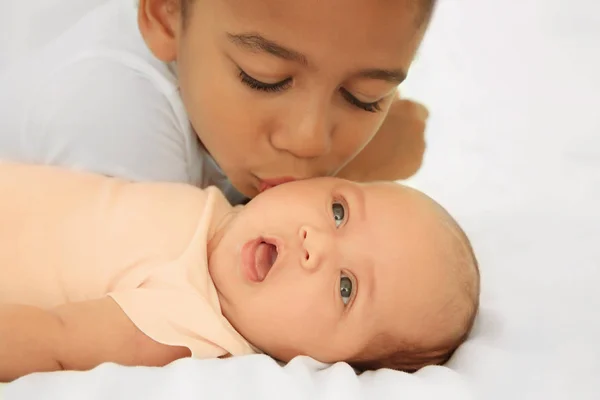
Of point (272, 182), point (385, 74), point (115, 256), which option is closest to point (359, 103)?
point (385, 74)

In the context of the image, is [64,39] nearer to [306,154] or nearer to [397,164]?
[306,154]

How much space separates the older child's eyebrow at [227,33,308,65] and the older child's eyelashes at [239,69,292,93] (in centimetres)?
4

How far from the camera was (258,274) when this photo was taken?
34.1 inches

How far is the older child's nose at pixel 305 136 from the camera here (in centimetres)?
91

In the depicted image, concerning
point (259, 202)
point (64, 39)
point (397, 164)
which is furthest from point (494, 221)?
point (64, 39)

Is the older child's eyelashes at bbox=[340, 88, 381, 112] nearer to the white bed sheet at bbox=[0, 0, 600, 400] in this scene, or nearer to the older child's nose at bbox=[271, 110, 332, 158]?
the older child's nose at bbox=[271, 110, 332, 158]

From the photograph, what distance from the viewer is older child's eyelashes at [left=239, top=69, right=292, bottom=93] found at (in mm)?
899

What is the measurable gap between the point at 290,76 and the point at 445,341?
38cm

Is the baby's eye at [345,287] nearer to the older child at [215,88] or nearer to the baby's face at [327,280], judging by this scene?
the baby's face at [327,280]

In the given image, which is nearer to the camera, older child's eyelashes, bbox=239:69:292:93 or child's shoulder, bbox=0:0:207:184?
older child's eyelashes, bbox=239:69:292:93

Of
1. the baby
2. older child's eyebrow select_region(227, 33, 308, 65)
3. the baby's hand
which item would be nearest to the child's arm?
the baby

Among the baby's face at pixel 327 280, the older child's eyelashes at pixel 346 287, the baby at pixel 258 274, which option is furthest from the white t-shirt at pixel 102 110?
the older child's eyelashes at pixel 346 287

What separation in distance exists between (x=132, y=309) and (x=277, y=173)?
31cm

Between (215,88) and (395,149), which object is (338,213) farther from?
(395,149)
